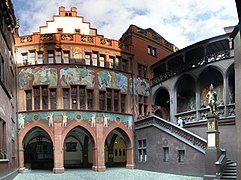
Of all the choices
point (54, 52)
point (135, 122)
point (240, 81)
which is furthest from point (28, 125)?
point (240, 81)

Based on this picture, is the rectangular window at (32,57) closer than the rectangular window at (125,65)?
Yes

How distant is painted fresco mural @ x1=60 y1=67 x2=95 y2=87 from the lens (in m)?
22.9

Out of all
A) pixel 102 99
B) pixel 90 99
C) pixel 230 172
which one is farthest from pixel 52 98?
pixel 230 172

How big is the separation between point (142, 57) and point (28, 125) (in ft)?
37.0

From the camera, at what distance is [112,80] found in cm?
2438

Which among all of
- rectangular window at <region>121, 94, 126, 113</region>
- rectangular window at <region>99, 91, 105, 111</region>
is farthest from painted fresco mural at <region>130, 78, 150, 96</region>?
rectangular window at <region>99, 91, 105, 111</region>

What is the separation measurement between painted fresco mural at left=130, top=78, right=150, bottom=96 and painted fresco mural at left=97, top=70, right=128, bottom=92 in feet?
3.50

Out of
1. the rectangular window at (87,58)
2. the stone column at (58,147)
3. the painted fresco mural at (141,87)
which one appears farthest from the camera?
the painted fresco mural at (141,87)

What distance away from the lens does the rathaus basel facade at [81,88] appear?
22.4m

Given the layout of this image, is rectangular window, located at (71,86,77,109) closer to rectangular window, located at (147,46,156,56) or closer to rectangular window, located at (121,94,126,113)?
rectangular window, located at (121,94,126,113)

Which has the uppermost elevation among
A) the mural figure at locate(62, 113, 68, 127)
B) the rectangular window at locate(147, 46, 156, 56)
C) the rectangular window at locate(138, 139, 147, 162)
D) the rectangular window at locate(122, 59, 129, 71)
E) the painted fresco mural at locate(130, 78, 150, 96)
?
the rectangular window at locate(147, 46, 156, 56)

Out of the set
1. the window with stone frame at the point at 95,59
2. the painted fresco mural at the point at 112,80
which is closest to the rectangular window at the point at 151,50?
the painted fresco mural at the point at 112,80

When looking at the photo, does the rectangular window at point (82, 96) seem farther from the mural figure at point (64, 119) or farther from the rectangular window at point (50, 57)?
the rectangular window at point (50, 57)

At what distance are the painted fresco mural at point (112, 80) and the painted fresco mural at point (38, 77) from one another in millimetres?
3500
